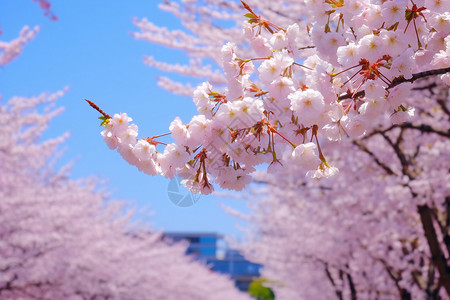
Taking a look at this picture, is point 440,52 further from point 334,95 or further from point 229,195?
point 229,195

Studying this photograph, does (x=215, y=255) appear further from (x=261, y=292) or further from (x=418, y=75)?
(x=418, y=75)

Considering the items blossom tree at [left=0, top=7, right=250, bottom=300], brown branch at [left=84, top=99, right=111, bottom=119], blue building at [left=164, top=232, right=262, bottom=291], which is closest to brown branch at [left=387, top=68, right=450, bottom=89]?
brown branch at [left=84, top=99, right=111, bottom=119]

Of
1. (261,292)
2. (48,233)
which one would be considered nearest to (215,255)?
(261,292)

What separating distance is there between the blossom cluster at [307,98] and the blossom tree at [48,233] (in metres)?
8.28

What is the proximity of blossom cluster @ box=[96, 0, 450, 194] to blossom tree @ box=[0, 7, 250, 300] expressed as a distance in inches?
326

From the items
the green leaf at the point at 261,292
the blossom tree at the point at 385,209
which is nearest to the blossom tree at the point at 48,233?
the blossom tree at the point at 385,209

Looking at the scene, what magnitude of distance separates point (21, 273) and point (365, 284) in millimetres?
8682

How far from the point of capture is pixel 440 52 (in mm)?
2037

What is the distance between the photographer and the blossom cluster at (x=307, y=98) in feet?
6.27

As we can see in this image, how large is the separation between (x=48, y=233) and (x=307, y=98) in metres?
11.9

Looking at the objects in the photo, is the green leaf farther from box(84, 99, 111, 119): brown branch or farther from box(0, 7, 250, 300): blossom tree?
box(84, 99, 111, 119): brown branch

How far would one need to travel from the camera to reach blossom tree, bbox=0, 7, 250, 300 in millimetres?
11016

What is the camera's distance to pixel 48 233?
1247 centimetres

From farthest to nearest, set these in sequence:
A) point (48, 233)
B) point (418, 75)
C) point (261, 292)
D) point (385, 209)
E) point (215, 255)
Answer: point (215, 255), point (261, 292), point (48, 233), point (385, 209), point (418, 75)
